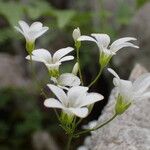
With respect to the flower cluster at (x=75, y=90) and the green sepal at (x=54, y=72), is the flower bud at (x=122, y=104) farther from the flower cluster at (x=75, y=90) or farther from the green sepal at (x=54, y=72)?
the green sepal at (x=54, y=72)

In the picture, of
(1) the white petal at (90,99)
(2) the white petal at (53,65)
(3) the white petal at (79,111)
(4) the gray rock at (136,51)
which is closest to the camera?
(3) the white petal at (79,111)

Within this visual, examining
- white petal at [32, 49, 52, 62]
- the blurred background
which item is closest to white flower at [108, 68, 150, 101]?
white petal at [32, 49, 52, 62]

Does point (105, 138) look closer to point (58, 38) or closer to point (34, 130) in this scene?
point (34, 130)

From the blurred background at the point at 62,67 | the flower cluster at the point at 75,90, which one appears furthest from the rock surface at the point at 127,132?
the blurred background at the point at 62,67

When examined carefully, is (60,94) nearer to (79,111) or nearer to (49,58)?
(79,111)

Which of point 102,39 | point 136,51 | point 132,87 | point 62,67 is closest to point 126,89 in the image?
point 132,87

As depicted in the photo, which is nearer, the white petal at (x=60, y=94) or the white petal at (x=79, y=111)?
the white petal at (x=79, y=111)
